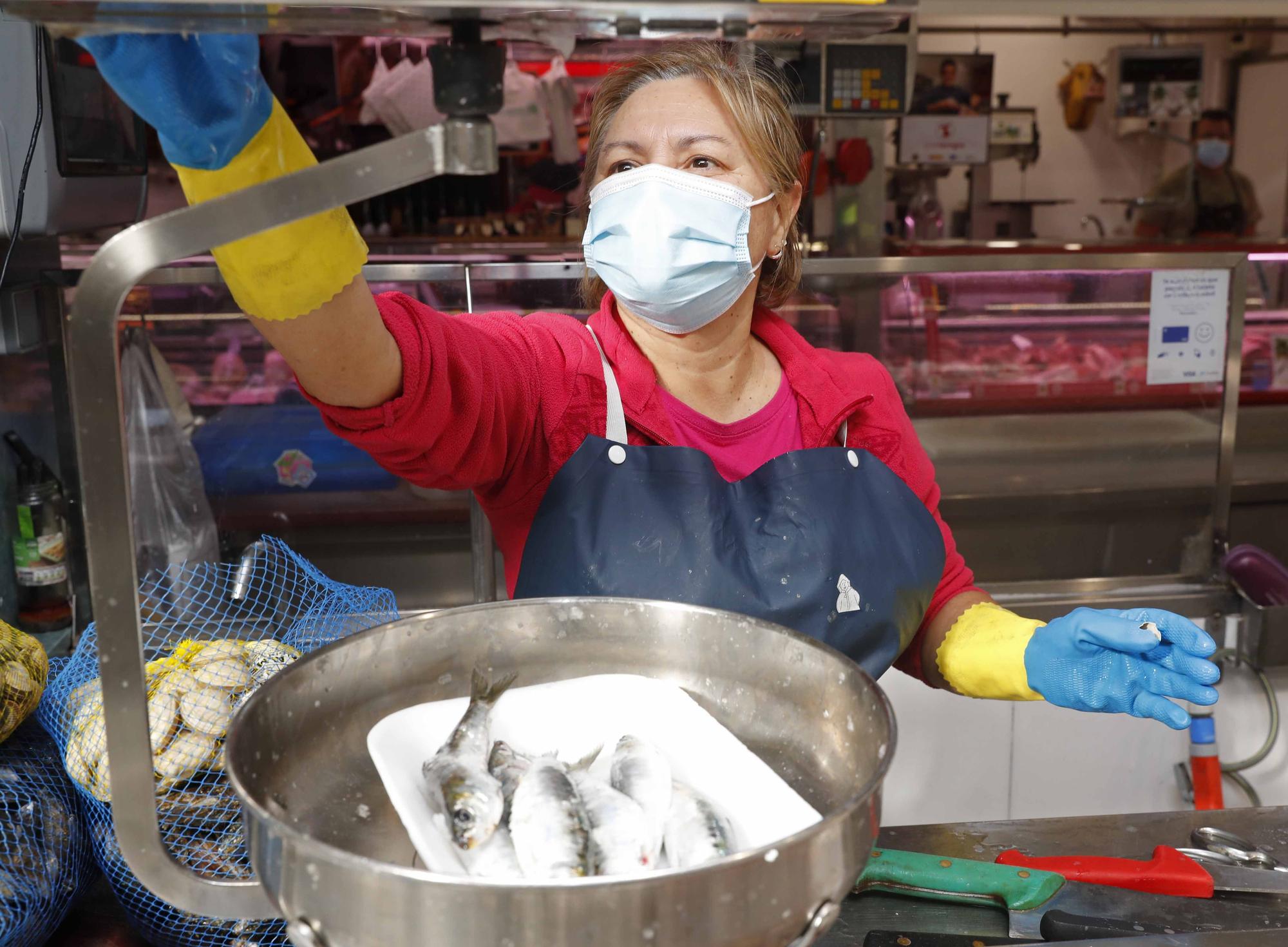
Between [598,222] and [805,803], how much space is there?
0.96 metres

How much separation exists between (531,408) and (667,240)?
303 millimetres

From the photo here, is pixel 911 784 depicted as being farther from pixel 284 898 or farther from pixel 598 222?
pixel 284 898

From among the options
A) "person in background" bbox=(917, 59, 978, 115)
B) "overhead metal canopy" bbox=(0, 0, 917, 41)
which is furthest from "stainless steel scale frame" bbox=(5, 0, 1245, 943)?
"person in background" bbox=(917, 59, 978, 115)

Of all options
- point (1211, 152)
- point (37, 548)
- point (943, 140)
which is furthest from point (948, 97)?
point (37, 548)

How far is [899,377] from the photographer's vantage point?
3.42 m

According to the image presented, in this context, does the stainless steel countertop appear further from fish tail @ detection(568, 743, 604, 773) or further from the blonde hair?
the blonde hair

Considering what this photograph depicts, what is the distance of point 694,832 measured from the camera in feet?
2.77

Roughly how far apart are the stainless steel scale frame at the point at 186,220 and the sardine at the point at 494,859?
0.15m

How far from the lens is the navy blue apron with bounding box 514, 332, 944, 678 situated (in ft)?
5.11

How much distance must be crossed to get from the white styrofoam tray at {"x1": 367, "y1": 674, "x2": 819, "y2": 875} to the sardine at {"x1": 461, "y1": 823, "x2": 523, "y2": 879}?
0.06 ft

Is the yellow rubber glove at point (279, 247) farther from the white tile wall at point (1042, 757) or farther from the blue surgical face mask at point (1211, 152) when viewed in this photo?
the blue surgical face mask at point (1211, 152)

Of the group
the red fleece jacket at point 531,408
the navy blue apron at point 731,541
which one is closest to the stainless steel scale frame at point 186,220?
the red fleece jacket at point 531,408

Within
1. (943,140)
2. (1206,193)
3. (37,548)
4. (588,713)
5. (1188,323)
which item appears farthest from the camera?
(1206,193)

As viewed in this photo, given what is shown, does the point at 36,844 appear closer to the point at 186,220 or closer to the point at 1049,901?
the point at 186,220
